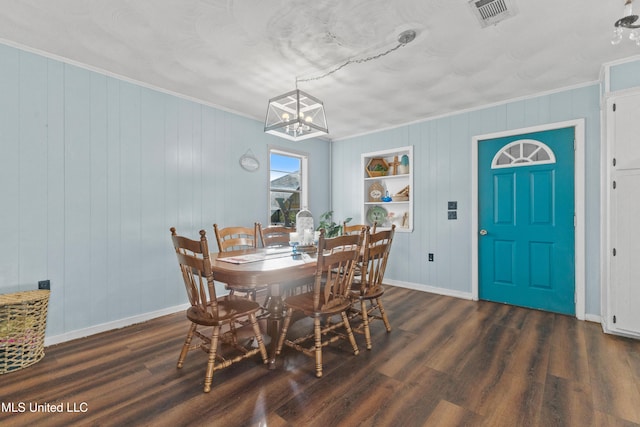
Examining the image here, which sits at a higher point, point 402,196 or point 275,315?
point 402,196

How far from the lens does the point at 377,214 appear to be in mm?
5031

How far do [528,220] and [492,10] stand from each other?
8.12 feet

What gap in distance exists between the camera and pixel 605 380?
6.61ft

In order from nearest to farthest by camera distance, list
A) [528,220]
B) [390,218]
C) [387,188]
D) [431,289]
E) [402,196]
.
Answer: [528,220] < [431,289] < [402,196] < [390,218] < [387,188]

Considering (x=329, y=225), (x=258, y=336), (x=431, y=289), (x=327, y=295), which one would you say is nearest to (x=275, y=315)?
(x=258, y=336)

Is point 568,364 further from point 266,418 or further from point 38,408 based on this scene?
point 38,408

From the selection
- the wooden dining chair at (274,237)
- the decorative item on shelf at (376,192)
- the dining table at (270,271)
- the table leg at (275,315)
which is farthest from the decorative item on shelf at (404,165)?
the table leg at (275,315)

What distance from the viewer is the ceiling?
6.59ft

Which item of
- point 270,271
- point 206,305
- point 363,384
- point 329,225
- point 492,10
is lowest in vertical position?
point 363,384

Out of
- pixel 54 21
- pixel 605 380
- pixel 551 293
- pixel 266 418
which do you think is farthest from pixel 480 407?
pixel 54 21

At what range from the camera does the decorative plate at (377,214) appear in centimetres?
498

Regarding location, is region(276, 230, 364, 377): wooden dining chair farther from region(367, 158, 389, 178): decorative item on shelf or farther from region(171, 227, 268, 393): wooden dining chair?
region(367, 158, 389, 178): decorative item on shelf

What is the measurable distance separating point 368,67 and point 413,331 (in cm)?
256

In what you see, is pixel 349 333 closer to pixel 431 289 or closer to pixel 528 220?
pixel 431 289
